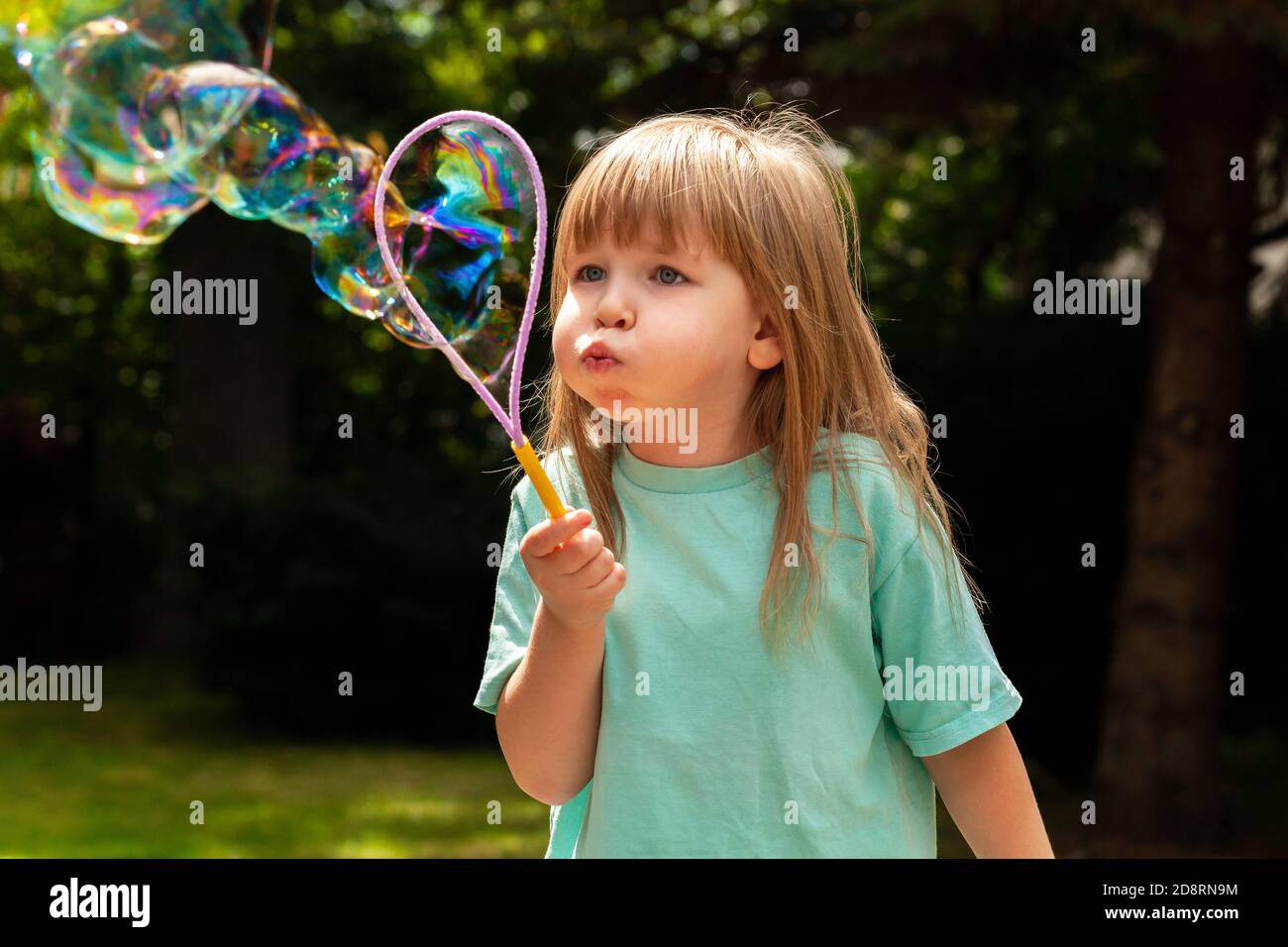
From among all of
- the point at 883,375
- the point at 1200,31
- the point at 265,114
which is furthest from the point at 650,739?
the point at 1200,31

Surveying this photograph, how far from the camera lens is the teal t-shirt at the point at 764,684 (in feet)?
5.48

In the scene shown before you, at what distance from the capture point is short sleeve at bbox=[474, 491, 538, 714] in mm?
1789

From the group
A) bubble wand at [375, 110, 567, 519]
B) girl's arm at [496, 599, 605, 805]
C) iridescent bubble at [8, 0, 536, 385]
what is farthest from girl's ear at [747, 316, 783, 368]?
iridescent bubble at [8, 0, 536, 385]

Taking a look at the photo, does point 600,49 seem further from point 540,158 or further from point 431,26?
point 431,26

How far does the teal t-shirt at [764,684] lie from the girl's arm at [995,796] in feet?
0.17

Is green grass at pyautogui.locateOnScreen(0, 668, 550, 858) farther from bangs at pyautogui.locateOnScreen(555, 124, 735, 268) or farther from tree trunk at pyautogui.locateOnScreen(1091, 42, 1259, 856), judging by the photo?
bangs at pyautogui.locateOnScreen(555, 124, 735, 268)

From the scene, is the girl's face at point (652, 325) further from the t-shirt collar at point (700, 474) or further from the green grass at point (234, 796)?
the green grass at point (234, 796)

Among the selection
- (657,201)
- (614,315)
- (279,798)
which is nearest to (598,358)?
(614,315)

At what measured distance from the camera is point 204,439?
32.7ft

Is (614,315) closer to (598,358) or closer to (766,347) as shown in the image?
(598,358)

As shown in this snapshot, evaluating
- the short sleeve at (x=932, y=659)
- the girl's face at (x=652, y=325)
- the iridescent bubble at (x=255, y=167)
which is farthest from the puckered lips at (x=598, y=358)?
the iridescent bubble at (x=255, y=167)

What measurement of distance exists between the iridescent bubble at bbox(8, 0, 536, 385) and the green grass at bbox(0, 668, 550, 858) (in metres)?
3.62

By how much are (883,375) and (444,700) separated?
651 centimetres

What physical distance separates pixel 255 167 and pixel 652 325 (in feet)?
4.98
